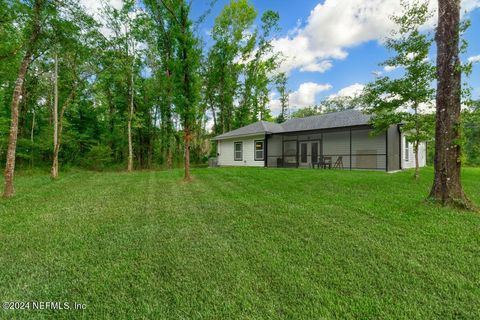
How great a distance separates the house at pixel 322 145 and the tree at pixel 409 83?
2.77 m

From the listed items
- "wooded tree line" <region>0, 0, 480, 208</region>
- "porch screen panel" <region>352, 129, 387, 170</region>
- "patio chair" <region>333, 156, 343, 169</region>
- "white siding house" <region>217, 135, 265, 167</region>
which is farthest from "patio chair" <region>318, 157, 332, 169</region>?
"wooded tree line" <region>0, 0, 480, 208</region>

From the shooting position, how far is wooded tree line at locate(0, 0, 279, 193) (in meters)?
6.70

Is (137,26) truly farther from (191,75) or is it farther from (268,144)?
(268,144)

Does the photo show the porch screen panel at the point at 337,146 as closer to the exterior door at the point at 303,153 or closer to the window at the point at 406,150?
the exterior door at the point at 303,153

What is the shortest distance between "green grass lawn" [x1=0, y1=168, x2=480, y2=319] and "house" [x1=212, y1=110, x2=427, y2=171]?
27.7 ft

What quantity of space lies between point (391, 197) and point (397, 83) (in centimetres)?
434

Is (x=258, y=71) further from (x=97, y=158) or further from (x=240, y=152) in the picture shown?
(x=97, y=158)

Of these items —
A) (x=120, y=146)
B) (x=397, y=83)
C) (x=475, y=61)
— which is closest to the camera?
(x=475, y=61)

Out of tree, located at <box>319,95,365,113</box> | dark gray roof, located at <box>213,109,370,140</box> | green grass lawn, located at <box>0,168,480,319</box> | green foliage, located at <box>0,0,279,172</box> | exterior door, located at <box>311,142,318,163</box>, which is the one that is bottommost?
green grass lawn, located at <box>0,168,480,319</box>

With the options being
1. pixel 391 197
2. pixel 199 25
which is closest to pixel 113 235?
pixel 391 197

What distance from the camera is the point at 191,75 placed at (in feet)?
23.7

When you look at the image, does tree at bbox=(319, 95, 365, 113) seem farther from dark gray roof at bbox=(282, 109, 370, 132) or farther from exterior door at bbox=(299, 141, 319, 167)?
exterior door at bbox=(299, 141, 319, 167)

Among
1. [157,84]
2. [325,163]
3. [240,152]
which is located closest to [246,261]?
[325,163]

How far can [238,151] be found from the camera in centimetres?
1566
